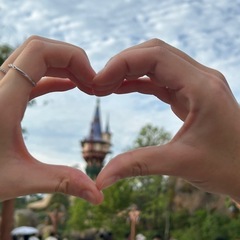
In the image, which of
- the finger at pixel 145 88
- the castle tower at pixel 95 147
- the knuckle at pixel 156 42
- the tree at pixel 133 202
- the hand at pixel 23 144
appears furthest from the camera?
the castle tower at pixel 95 147

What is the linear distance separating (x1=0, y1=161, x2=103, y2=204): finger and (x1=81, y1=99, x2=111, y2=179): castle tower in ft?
106

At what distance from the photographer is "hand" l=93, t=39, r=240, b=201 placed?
156 centimetres

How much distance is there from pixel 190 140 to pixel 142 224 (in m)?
23.0

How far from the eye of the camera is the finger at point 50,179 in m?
1.55

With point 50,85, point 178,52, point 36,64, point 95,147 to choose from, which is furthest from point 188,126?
point 95,147

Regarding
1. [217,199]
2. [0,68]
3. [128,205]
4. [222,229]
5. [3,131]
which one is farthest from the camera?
[217,199]

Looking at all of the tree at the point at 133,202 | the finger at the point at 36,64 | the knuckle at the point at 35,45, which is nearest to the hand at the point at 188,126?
the finger at the point at 36,64

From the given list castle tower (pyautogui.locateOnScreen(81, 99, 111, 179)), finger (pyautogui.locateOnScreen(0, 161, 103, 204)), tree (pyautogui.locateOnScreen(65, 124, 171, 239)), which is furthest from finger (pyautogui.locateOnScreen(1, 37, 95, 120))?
castle tower (pyautogui.locateOnScreen(81, 99, 111, 179))

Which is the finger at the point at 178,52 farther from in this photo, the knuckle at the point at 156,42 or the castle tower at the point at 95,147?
the castle tower at the point at 95,147

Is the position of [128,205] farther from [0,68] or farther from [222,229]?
[0,68]

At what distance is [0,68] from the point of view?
170 centimetres

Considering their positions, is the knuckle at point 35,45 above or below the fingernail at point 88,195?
above

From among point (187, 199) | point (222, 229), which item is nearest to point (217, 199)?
point (187, 199)

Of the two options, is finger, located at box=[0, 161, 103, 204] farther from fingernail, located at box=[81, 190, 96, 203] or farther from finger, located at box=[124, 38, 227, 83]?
finger, located at box=[124, 38, 227, 83]
